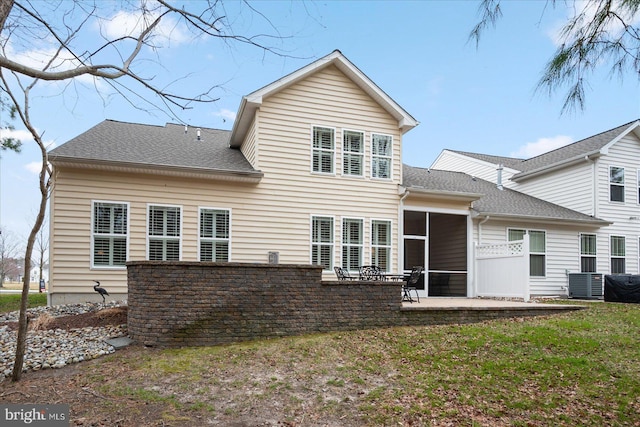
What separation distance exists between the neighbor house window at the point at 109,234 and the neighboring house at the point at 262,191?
0.03 meters

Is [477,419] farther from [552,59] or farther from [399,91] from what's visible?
[399,91]

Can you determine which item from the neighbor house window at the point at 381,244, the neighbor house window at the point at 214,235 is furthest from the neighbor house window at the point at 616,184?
the neighbor house window at the point at 214,235

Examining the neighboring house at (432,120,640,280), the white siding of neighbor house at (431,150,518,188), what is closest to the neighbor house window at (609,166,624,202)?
the neighboring house at (432,120,640,280)

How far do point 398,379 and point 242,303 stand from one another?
133 inches

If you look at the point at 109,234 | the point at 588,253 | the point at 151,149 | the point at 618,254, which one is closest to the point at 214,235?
the point at 109,234

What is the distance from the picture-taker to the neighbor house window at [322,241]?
1338 centimetres

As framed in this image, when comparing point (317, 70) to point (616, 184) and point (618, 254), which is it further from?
point (618, 254)

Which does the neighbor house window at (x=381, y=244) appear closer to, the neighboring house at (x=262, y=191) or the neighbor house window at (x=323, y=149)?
the neighboring house at (x=262, y=191)

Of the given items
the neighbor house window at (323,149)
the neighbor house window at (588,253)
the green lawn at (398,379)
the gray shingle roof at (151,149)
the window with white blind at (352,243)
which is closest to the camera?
the green lawn at (398,379)

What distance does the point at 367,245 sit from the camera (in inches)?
543

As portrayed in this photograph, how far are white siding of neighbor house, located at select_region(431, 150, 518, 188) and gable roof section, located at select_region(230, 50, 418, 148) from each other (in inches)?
383

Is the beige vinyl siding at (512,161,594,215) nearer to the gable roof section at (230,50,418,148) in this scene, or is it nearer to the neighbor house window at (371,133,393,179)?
the gable roof section at (230,50,418,148)

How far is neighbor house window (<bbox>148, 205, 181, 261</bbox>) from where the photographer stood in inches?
480

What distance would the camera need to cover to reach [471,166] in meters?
23.9
